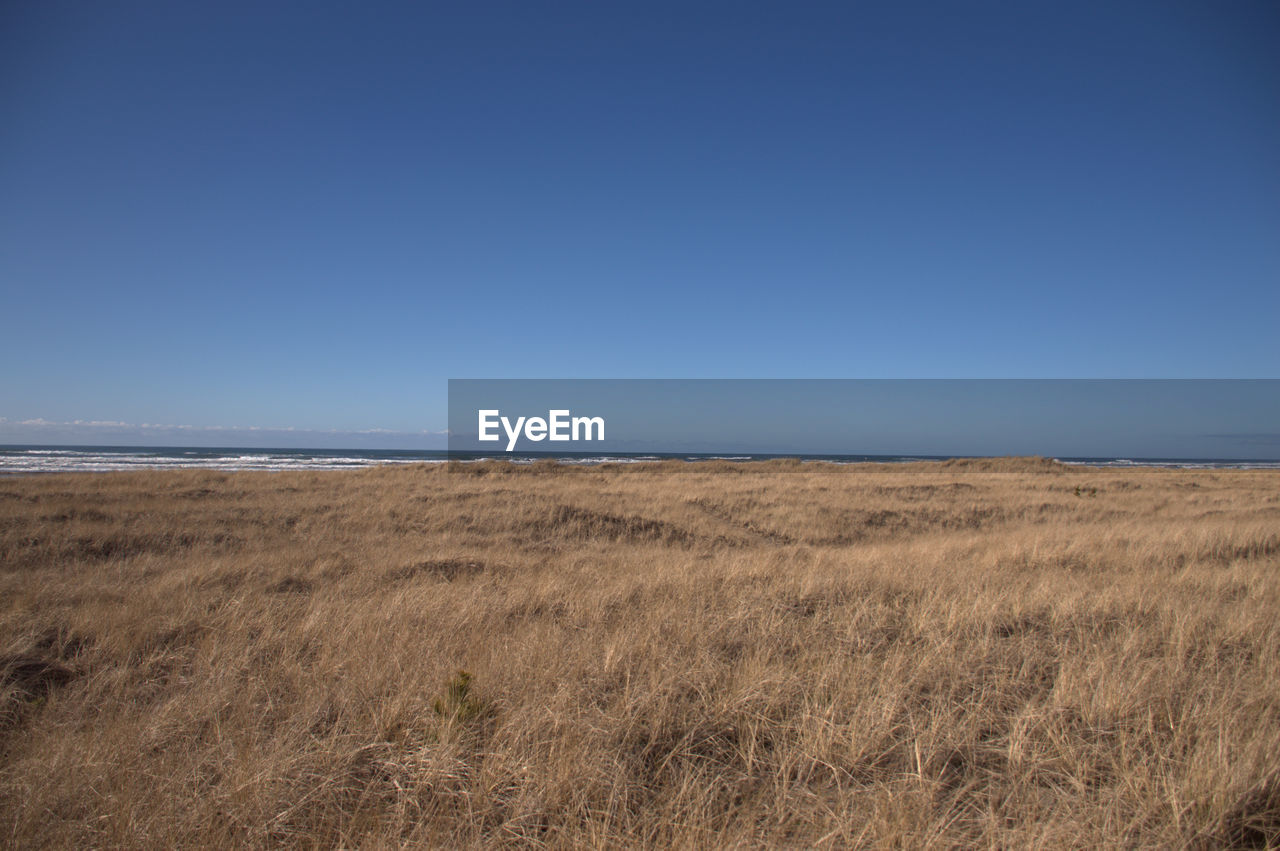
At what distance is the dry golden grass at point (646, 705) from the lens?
9.34ft

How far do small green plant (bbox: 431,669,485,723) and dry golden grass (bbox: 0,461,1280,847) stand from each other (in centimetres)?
2

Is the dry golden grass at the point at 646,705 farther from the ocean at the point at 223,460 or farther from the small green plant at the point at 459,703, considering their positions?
the ocean at the point at 223,460

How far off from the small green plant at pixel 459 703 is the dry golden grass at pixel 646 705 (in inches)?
0.9

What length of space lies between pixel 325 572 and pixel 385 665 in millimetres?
5473

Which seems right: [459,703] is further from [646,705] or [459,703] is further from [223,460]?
[223,460]

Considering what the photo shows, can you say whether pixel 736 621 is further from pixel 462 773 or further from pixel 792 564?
pixel 792 564

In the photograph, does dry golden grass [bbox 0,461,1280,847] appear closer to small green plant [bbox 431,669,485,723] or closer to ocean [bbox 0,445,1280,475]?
small green plant [bbox 431,669,485,723]

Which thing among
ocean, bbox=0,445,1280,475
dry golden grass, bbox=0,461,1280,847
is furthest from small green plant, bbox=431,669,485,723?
ocean, bbox=0,445,1280,475

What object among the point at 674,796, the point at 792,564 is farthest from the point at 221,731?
the point at 792,564

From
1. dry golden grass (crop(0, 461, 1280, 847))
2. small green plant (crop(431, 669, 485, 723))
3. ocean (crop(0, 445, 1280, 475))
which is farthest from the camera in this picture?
ocean (crop(0, 445, 1280, 475))

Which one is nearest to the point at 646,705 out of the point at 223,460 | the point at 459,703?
Answer: the point at 459,703

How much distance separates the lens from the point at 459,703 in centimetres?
377

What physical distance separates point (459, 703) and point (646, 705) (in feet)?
3.96

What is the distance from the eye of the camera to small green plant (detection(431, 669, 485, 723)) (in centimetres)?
372
